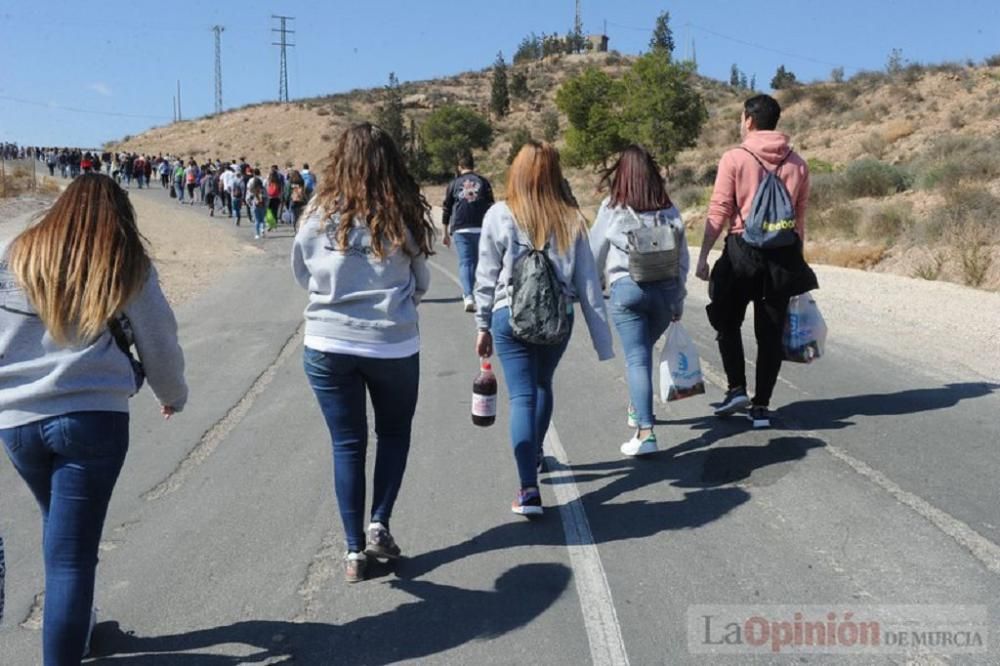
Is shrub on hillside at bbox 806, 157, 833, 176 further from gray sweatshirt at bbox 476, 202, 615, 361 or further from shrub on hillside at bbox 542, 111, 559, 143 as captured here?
shrub on hillside at bbox 542, 111, 559, 143

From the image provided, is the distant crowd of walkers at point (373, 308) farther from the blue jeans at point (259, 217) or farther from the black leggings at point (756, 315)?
the blue jeans at point (259, 217)

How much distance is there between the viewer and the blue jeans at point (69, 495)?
3.07 meters

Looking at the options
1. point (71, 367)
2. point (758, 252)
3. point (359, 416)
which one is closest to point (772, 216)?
point (758, 252)

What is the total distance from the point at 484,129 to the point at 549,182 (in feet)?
205

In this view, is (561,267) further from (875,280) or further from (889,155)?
(889,155)

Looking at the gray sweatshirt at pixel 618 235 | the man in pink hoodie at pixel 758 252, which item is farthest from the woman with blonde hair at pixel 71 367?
the man in pink hoodie at pixel 758 252

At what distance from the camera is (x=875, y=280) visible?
15273 millimetres

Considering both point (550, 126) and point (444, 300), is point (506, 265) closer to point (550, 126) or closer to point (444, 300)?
point (444, 300)

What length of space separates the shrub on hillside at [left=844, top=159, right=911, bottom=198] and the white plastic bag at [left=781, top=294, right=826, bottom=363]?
21.2 meters

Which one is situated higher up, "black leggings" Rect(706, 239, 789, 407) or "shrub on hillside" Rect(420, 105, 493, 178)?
"shrub on hillside" Rect(420, 105, 493, 178)

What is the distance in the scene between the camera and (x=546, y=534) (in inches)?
185

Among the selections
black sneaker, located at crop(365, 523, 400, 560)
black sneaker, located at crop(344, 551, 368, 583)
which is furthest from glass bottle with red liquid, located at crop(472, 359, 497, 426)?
black sneaker, located at crop(344, 551, 368, 583)

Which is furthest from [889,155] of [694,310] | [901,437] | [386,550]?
[386,550]

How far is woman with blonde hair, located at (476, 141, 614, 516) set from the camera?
482cm
